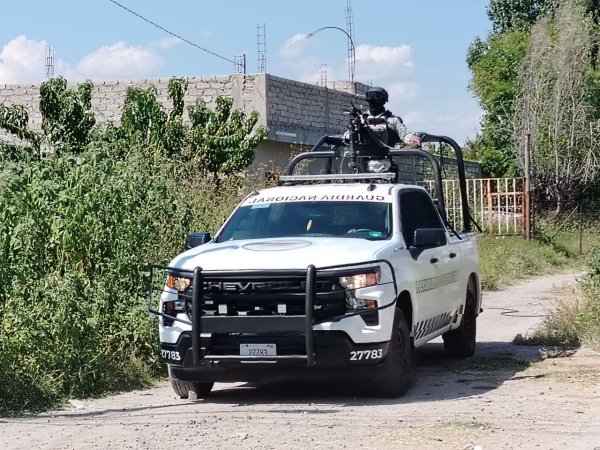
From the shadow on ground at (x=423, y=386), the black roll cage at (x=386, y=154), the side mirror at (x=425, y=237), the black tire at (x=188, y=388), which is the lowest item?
the shadow on ground at (x=423, y=386)

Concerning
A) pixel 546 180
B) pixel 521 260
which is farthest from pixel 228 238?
pixel 546 180

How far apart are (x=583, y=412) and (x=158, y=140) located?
12900 millimetres

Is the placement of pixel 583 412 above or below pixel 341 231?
below

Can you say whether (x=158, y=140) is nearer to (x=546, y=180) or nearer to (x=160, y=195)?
(x=160, y=195)

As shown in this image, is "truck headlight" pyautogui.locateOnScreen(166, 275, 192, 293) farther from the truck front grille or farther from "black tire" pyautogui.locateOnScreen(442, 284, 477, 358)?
"black tire" pyautogui.locateOnScreen(442, 284, 477, 358)

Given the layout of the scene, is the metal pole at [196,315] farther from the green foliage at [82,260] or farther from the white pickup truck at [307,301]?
the green foliage at [82,260]

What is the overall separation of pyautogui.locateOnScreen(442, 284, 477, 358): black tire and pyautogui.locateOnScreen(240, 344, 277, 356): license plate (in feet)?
11.8

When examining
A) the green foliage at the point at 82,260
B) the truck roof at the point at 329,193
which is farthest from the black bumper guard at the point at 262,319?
the green foliage at the point at 82,260

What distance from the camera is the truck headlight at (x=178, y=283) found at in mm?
9305

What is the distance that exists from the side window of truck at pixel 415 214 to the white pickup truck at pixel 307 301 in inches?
2.9

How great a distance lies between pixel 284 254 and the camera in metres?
9.18

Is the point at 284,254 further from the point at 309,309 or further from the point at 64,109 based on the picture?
the point at 64,109

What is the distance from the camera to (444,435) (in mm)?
7754

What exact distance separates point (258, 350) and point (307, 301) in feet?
2.05
